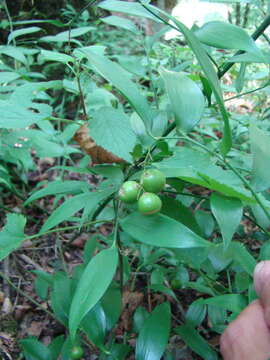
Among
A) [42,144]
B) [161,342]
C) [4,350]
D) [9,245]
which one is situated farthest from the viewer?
[42,144]

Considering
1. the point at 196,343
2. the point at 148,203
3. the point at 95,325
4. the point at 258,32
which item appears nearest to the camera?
the point at 148,203

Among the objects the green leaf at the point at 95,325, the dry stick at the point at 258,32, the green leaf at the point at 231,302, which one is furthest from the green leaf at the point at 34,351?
the dry stick at the point at 258,32

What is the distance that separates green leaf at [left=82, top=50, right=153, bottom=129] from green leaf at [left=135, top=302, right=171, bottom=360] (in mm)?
472

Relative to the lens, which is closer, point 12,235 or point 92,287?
point 92,287

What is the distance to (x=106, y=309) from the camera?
2.69 ft

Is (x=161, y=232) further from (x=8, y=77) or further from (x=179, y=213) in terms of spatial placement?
(x=8, y=77)

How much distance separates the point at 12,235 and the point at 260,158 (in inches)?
19.8

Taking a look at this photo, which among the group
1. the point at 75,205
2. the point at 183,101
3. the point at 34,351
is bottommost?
the point at 34,351

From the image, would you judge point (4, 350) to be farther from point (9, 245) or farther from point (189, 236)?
point (189, 236)

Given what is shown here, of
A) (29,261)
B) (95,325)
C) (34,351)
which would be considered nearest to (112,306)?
(95,325)

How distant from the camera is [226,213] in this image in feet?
1.82

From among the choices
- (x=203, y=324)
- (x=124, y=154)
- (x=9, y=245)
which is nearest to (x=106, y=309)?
(x=9, y=245)

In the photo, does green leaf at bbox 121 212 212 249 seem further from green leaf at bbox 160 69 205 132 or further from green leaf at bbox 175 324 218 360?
green leaf at bbox 175 324 218 360

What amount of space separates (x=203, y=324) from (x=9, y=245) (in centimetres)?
79
